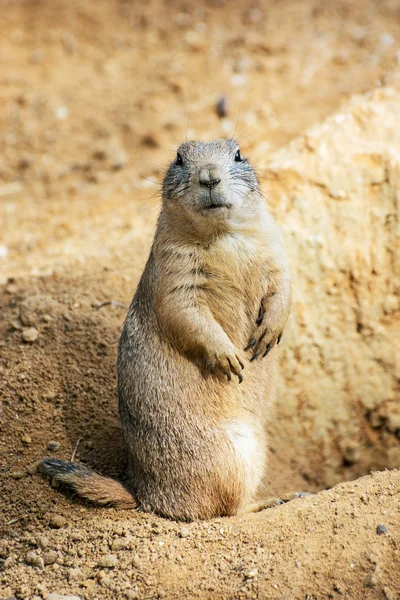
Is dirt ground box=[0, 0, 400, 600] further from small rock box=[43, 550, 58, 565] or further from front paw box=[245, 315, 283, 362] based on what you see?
front paw box=[245, 315, 283, 362]

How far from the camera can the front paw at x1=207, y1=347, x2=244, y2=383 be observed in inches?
172

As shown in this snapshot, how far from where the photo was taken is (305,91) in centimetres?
802

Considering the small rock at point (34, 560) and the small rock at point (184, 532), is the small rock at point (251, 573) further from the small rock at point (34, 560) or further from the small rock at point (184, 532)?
the small rock at point (34, 560)

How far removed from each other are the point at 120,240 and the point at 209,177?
2705 millimetres

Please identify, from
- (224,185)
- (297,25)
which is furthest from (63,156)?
(224,185)

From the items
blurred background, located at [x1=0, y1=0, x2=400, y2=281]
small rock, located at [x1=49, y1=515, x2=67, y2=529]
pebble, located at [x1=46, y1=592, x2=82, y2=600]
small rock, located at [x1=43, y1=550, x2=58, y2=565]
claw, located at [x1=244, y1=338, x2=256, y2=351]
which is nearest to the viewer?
pebble, located at [x1=46, y1=592, x2=82, y2=600]

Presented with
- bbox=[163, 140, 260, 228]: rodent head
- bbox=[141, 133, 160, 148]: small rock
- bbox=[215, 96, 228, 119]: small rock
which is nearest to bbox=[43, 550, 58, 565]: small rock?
bbox=[163, 140, 260, 228]: rodent head

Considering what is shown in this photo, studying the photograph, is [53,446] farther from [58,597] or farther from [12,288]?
[12,288]

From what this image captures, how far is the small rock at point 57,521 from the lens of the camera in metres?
4.36

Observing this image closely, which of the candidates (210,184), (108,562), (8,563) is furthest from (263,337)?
(8,563)

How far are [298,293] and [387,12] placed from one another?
4.59 meters

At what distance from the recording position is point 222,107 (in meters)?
8.26

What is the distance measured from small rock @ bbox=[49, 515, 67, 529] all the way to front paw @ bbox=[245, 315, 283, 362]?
1567 mm

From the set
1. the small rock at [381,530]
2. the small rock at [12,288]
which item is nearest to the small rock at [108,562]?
the small rock at [381,530]
